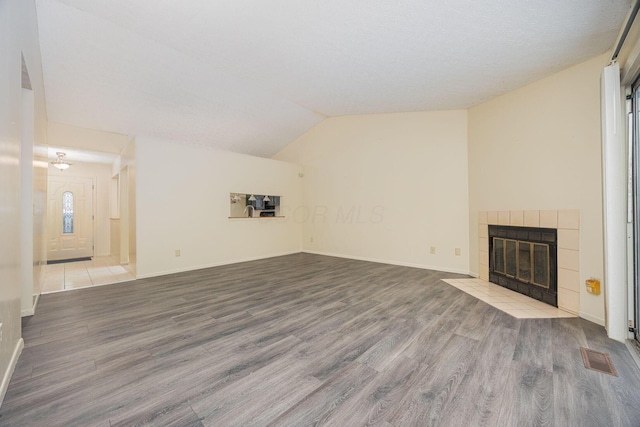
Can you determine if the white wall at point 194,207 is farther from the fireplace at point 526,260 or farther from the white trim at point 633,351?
the white trim at point 633,351

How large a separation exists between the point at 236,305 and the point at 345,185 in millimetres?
3681

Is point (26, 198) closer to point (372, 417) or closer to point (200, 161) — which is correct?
point (200, 161)

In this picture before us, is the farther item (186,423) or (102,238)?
(102,238)

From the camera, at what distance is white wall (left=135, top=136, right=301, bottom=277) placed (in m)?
4.14

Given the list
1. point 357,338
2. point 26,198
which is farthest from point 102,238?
point 357,338

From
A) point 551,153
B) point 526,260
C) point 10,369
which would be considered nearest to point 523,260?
point 526,260

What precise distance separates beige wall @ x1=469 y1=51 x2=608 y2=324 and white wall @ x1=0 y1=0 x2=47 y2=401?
14.4 feet

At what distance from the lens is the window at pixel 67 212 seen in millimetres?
6297

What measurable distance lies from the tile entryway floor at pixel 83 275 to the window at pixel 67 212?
61.8 inches

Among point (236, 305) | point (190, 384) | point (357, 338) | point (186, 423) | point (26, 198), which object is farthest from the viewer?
point (236, 305)

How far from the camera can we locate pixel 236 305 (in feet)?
9.21

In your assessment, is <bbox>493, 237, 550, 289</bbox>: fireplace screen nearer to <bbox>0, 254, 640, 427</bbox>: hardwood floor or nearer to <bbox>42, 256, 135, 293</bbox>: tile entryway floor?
<bbox>0, 254, 640, 427</bbox>: hardwood floor

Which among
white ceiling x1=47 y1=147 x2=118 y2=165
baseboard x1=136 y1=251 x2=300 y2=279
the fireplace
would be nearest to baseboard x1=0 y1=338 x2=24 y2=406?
baseboard x1=136 y1=251 x2=300 y2=279

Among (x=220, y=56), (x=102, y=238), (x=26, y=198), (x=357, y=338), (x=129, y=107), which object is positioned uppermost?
(x=220, y=56)
